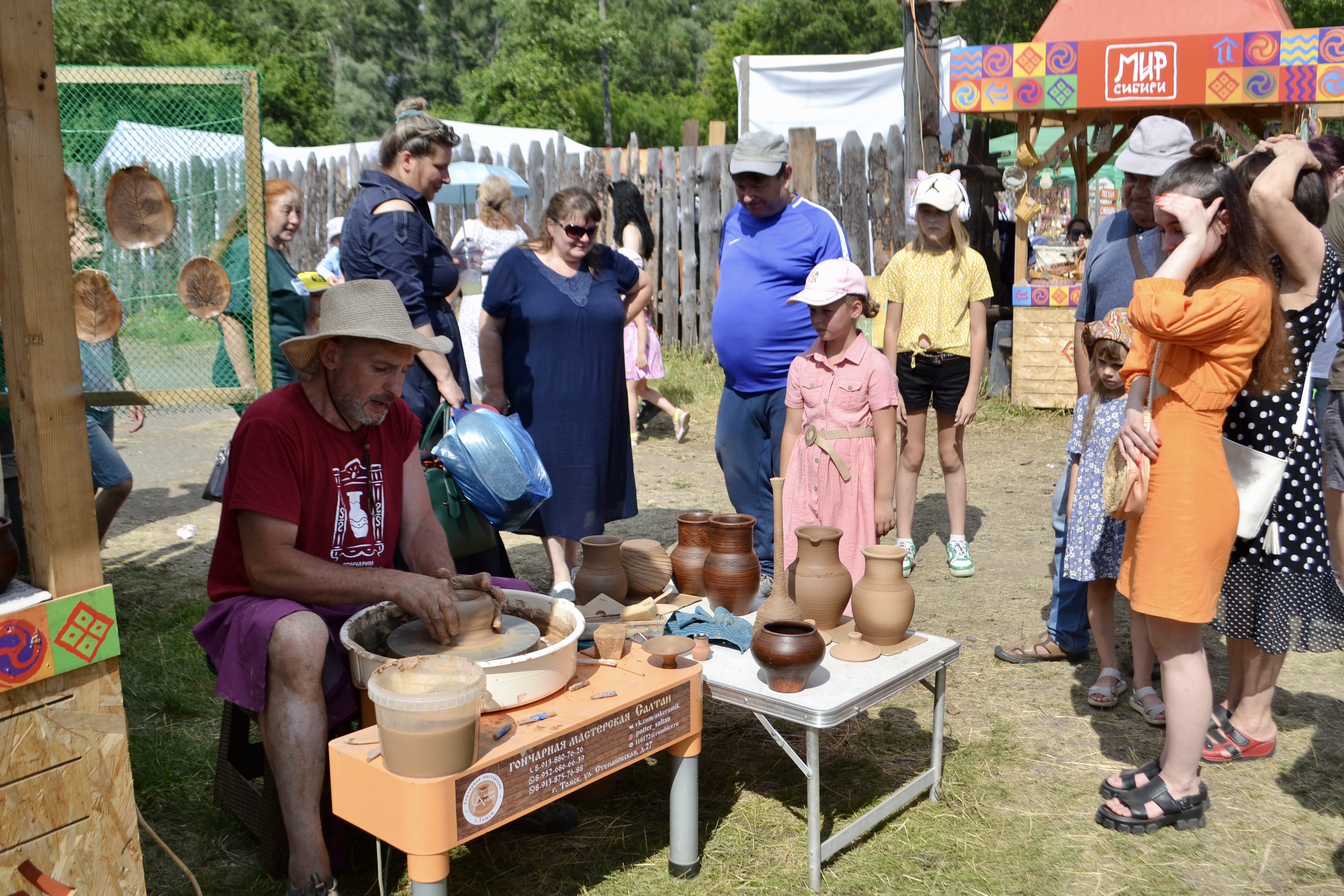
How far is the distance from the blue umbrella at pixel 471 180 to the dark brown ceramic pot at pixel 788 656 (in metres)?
8.01

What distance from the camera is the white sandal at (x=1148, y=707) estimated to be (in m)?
3.80

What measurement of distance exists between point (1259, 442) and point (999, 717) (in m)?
1.38

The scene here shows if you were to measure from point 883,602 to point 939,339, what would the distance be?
103 inches

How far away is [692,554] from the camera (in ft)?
11.9

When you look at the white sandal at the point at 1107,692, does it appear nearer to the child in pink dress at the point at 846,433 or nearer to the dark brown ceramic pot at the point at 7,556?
the child in pink dress at the point at 846,433

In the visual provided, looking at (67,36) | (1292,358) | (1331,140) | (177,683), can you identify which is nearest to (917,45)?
(1331,140)

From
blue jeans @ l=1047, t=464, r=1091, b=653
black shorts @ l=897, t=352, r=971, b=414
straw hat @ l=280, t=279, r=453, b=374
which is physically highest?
straw hat @ l=280, t=279, r=453, b=374

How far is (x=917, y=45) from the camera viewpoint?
348 inches

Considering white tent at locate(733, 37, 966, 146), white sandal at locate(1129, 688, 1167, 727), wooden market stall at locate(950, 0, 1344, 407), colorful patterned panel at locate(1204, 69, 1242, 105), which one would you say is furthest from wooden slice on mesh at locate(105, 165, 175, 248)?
white tent at locate(733, 37, 966, 146)

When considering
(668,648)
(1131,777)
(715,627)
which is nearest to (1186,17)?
(1131,777)

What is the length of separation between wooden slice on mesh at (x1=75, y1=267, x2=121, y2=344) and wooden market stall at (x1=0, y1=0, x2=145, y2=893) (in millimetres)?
1420

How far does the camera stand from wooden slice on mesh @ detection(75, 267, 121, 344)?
11.8ft

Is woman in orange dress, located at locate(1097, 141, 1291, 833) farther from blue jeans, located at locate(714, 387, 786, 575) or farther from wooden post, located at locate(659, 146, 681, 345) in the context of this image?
wooden post, located at locate(659, 146, 681, 345)

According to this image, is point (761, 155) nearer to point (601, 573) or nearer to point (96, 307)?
point (601, 573)
